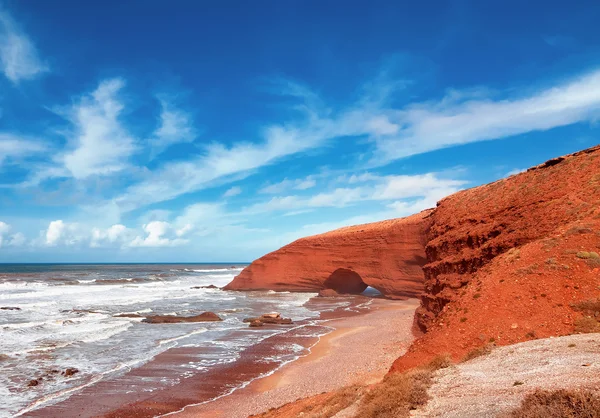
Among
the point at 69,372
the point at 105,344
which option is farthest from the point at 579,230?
the point at 105,344

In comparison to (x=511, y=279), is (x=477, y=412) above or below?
below

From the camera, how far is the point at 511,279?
1168 cm

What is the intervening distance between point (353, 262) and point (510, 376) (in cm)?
3819

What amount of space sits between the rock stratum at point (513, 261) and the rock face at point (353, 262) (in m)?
17.5

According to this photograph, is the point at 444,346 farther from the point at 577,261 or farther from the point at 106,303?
the point at 106,303

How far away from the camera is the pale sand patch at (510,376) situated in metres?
5.71

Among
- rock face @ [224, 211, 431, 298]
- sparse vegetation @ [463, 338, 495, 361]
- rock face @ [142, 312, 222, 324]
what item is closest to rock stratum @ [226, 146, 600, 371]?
sparse vegetation @ [463, 338, 495, 361]

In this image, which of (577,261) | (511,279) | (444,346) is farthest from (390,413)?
(577,261)

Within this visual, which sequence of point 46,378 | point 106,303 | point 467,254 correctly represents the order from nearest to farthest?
point 46,378
point 467,254
point 106,303

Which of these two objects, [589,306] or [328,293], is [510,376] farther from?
[328,293]

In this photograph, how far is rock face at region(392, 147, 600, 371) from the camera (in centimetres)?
1027

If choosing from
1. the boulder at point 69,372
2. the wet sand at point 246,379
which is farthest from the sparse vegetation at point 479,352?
the boulder at point 69,372

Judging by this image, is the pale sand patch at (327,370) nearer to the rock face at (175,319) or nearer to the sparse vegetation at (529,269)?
the sparse vegetation at (529,269)

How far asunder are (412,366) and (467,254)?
7461mm
